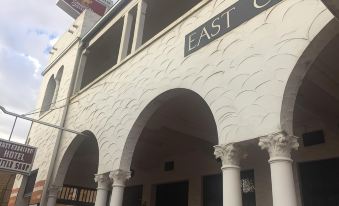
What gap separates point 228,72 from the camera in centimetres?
629

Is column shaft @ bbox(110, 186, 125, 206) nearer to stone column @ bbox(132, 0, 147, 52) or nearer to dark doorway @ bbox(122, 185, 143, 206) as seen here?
stone column @ bbox(132, 0, 147, 52)

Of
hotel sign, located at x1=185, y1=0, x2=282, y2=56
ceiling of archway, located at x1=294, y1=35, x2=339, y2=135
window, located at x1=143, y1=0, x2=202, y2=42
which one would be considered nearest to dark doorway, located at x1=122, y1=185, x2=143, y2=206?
window, located at x1=143, y1=0, x2=202, y2=42

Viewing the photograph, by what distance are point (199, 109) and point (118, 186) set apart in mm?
3058

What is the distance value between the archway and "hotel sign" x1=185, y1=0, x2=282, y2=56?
1202mm

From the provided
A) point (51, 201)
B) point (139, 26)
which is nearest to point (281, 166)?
point (139, 26)

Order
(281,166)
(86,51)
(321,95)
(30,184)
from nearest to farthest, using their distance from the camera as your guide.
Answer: (281,166) → (321,95) → (30,184) → (86,51)

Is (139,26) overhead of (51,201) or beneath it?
overhead

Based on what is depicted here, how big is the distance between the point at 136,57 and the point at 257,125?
517cm

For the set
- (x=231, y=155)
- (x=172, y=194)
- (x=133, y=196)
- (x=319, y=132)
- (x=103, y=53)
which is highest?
(x=103, y=53)

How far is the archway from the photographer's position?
29.9ft

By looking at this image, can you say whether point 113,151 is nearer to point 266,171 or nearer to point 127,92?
point 127,92

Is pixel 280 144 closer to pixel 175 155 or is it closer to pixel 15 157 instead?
pixel 175 155

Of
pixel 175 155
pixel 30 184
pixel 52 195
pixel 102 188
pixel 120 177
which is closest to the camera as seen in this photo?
pixel 120 177

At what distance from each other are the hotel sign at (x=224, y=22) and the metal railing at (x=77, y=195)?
9440 mm
